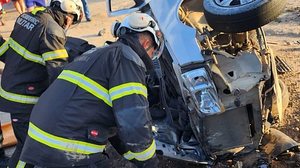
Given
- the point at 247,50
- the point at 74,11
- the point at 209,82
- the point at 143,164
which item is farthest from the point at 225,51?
the point at 143,164

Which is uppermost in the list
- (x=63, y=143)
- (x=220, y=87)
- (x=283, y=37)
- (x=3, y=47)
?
(x=63, y=143)

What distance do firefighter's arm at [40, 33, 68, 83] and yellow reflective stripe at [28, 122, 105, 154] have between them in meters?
0.99

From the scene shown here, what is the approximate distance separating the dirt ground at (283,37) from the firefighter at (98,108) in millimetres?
1845

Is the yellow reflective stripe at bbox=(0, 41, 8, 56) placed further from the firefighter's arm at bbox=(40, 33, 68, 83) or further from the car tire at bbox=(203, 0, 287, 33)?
the car tire at bbox=(203, 0, 287, 33)

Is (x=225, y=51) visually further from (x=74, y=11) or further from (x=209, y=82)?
(x=74, y=11)

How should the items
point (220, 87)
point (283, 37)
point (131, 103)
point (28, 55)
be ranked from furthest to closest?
point (283, 37), point (28, 55), point (220, 87), point (131, 103)

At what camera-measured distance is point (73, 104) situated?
306cm

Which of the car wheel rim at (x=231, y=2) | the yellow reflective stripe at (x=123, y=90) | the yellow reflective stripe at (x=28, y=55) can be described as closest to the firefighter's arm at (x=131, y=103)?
the yellow reflective stripe at (x=123, y=90)

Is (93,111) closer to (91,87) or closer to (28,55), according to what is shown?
(91,87)

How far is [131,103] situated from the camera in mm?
2947

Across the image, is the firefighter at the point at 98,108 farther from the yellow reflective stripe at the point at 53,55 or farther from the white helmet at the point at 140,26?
the yellow reflective stripe at the point at 53,55

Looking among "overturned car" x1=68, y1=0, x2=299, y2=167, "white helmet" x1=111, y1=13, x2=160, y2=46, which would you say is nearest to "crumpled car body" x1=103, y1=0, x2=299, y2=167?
"overturned car" x1=68, y1=0, x2=299, y2=167

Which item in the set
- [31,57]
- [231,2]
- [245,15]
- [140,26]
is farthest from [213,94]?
[31,57]

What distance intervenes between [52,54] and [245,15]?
160cm
